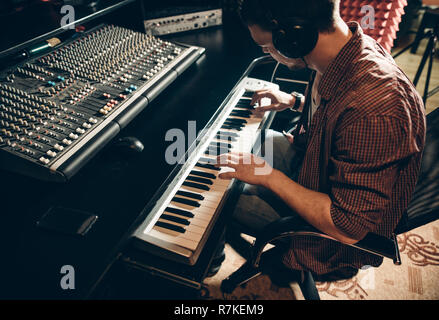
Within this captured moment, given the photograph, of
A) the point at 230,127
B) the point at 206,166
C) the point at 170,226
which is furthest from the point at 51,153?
the point at 230,127

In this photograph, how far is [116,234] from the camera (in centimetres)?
71

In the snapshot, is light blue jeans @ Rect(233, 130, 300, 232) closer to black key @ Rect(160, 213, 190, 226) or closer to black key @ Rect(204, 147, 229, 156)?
black key @ Rect(204, 147, 229, 156)

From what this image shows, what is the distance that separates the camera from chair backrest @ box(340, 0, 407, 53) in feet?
5.96

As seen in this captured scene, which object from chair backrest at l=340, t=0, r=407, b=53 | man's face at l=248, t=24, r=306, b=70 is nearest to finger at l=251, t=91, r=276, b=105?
man's face at l=248, t=24, r=306, b=70

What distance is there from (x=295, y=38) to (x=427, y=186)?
65 centimetres

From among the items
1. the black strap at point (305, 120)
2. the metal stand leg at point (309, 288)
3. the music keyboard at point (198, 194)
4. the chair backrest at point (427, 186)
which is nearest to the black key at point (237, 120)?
the music keyboard at point (198, 194)

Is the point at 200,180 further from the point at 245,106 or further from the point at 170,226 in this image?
the point at 245,106

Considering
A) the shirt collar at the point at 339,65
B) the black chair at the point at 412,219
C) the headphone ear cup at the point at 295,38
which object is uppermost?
the headphone ear cup at the point at 295,38

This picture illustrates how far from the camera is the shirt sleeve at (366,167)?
0.67 m

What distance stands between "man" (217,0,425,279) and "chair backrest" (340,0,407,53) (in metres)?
1.18

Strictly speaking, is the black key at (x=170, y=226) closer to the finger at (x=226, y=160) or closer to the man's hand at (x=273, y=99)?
the finger at (x=226, y=160)
